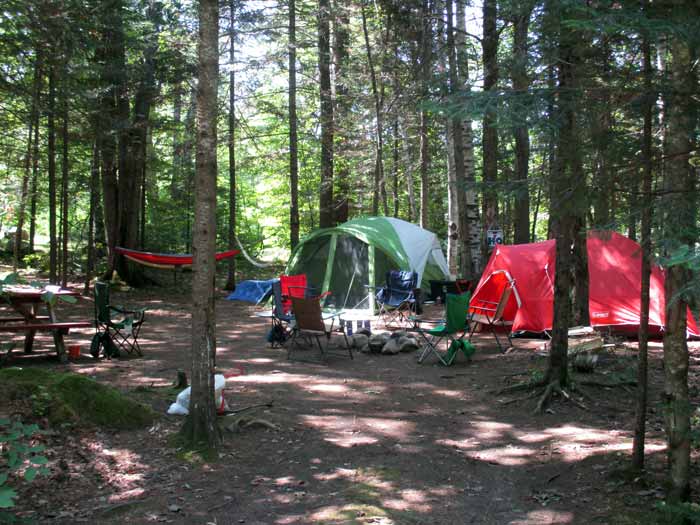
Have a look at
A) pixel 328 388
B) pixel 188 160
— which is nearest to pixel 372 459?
pixel 328 388

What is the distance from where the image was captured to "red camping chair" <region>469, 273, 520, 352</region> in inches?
291

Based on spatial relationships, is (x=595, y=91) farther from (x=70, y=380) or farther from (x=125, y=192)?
(x=125, y=192)

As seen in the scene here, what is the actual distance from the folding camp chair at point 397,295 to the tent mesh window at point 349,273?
90cm

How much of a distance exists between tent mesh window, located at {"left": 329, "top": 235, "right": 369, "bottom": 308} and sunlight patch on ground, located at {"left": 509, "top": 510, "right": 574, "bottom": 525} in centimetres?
820

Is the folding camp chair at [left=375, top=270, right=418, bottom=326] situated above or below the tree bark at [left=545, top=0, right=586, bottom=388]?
below

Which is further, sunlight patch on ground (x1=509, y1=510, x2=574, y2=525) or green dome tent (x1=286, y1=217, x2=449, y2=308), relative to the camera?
green dome tent (x1=286, y1=217, x2=449, y2=308)

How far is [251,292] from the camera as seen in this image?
517 inches

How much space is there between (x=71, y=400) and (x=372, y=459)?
2.15 m

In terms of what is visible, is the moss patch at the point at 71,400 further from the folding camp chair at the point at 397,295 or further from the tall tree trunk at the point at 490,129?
the folding camp chair at the point at 397,295

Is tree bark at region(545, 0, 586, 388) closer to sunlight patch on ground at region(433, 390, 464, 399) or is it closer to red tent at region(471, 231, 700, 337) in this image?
sunlight patch on ground at region(433, 390, 464, 399)

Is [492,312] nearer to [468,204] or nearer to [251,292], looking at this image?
[468,204]

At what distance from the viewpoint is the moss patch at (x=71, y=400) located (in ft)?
13.1

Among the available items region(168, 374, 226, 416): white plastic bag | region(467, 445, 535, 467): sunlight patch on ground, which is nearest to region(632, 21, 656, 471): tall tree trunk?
region(467, 445, 535, 467): sunlight patch on ground

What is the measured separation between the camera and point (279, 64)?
1341 cm
